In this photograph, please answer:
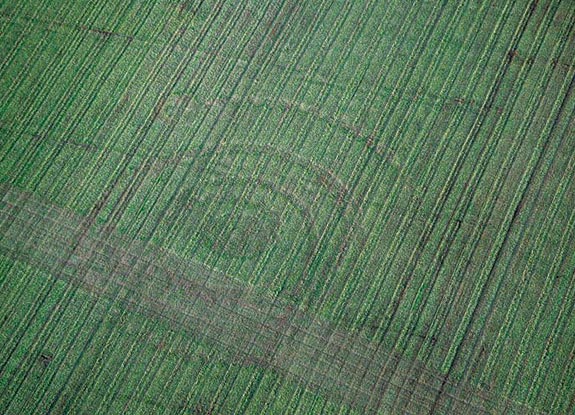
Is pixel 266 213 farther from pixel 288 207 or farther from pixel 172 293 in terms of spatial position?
pixel 172 293

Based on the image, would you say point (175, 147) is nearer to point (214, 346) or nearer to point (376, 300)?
point (214, 346)

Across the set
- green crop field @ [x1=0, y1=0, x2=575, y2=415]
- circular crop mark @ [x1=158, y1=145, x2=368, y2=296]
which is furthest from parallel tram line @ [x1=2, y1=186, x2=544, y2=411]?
circular crop mark @ [x1=158, y1=145, x2=368, y2=296]

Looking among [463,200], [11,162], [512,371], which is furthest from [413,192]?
[11,162]

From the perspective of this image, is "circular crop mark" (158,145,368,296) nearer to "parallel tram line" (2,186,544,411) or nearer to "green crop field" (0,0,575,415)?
"green crop field" (0,0,575,415)

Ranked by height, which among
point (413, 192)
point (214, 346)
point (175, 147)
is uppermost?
point (413, 192)

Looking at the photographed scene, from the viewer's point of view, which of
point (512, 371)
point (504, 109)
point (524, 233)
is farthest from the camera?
point (504, 109)

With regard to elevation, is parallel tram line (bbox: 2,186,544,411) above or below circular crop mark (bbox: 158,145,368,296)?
below

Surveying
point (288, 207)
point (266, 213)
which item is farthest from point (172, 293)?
point (288, 207)

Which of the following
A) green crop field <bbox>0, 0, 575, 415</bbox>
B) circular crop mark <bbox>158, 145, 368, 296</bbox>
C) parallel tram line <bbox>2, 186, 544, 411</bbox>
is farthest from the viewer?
circular crop mark <bbox>158, 145, 368, 296</bbox>
